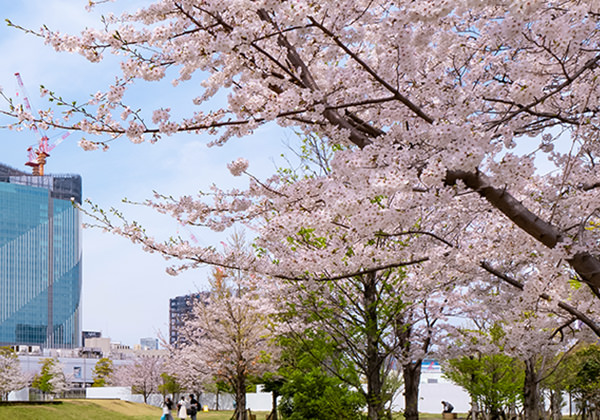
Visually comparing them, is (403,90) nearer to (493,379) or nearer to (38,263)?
(493,379)

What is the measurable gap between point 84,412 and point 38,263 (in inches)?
5073

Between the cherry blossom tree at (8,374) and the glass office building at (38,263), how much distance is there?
103 metres

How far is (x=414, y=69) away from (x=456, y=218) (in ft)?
9.08

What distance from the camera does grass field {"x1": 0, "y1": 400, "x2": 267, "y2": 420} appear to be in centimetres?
2694

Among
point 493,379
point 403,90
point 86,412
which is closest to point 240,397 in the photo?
point 493,379

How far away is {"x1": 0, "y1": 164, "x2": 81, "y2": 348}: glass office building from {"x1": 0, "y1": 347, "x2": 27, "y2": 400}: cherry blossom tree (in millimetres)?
102688

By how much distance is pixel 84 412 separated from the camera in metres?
31.6

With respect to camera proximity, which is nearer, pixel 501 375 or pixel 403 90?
pixel 403 90

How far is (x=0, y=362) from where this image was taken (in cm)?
4106

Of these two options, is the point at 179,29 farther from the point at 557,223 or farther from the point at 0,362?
the point at 0,362

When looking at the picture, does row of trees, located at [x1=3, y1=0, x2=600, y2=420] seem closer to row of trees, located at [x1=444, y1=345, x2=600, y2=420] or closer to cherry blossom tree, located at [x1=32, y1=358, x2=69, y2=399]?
row of trees, located at [x1=444, y1=345, x2=600, y2=420]

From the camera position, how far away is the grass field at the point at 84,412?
2694 cm

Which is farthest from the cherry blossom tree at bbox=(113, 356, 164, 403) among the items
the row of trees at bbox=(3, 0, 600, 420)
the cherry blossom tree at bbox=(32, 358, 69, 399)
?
the row of trees at bbox=(3, 0, 600, 420)

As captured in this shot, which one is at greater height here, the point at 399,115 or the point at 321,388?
the point at 399,115
